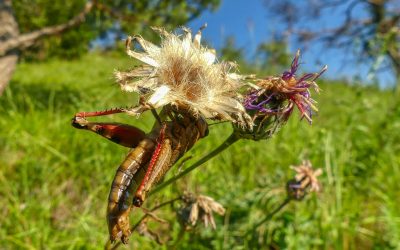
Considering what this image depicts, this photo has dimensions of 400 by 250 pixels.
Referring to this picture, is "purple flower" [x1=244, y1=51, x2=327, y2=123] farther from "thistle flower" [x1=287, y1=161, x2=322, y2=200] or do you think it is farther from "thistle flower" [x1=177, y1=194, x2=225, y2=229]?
"thistle flower" [x1=287, y1=161, x2=322, y2=200]

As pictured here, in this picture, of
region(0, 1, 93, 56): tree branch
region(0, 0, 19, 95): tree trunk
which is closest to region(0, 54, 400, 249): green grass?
region(0, 0, 19, 95): tree trunk

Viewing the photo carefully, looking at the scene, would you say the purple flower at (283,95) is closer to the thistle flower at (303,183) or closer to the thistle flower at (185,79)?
the thistle flower at (185,79)

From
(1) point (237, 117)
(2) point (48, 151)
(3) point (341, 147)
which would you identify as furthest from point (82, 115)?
(3) point (341, 147)

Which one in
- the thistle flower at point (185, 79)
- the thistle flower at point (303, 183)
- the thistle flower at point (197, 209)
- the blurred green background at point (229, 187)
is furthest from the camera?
the blurred green background at point (229, 187)

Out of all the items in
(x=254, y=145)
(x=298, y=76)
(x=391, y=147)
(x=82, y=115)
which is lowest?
(x=82, y=115)

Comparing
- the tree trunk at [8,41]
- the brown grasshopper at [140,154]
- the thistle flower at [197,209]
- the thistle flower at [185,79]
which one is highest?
the tree trunk at [8,41]

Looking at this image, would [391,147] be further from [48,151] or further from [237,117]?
[237,117]

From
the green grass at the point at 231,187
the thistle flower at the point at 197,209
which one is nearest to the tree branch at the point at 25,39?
the green grass at the point at 231,187
